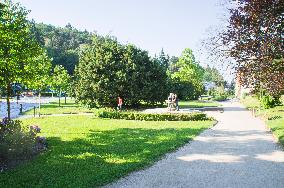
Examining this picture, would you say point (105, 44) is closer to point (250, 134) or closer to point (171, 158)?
point (250, 134)

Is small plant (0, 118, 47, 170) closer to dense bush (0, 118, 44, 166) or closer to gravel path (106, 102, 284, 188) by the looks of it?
dense bush (0, 118, 44, 166)

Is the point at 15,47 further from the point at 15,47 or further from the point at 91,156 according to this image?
the point at 91,156

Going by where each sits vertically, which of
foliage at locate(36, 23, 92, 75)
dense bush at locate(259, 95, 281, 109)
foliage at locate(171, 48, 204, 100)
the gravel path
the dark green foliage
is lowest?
the gravel path

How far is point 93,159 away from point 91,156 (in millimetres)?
566

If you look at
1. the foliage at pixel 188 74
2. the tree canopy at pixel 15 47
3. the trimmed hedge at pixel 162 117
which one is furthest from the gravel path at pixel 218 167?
the foliage at pixel 188 74

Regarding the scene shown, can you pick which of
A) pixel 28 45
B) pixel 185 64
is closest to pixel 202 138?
pixel 28 45

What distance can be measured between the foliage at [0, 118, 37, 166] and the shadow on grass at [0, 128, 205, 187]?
0.63 metres

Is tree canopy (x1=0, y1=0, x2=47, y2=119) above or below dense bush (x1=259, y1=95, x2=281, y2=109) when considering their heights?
above

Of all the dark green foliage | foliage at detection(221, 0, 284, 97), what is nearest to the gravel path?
foliage at detection(221, 0, 284, 97)

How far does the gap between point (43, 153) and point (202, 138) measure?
27.1 feet

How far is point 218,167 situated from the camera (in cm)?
1153

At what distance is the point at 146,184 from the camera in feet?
31.1

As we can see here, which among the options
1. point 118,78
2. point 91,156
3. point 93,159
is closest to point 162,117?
point 118,78

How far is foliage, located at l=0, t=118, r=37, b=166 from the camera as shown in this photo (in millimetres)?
11805
